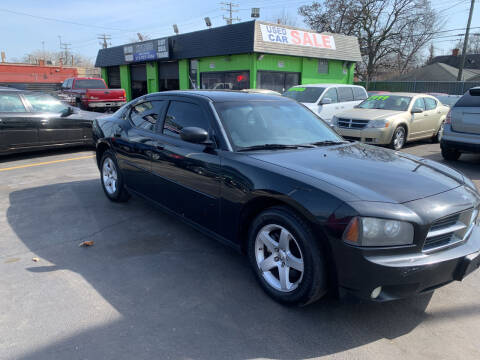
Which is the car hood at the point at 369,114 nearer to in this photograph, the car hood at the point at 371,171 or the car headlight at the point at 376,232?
the car hood at the point at 371,171

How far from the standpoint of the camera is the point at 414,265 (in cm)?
233

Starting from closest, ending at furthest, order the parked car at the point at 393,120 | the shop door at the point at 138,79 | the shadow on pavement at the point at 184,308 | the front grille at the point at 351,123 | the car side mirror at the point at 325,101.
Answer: the shadow on pavement at the point at 184,308 < the parked car at the point at 393,120 < the front grille at the point at 351,123 < the car side mirror at the point at 325,101 < the shop door at the point at 138,79

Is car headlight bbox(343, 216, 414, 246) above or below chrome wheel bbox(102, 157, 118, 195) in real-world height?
above

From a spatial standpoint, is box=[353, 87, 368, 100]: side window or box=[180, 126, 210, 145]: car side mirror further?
box=[353, 87, 368, 100]: side window

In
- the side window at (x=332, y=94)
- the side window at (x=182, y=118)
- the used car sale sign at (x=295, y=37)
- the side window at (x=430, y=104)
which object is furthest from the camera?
the used car sale sign at (x=295, y=37)

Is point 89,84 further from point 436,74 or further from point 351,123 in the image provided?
point 436,74

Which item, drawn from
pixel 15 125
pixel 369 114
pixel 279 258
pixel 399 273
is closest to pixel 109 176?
pixel 279 258

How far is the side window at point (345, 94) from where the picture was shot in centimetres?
1269

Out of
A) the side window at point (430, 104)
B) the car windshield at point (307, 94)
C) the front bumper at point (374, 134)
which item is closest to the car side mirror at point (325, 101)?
the car windshield at point (307, 94)

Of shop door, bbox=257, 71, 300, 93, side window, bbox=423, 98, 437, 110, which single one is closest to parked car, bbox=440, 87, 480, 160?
side window, bbox=423, 98, 437, 110

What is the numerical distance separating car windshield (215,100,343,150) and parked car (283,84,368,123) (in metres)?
7.80

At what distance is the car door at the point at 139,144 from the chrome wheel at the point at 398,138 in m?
7.19

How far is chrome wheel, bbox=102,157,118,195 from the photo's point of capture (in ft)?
17.5

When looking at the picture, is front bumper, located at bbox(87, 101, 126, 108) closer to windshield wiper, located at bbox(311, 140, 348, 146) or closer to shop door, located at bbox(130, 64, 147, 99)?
shop door, located at bbox(130, 64, 147, 99)
